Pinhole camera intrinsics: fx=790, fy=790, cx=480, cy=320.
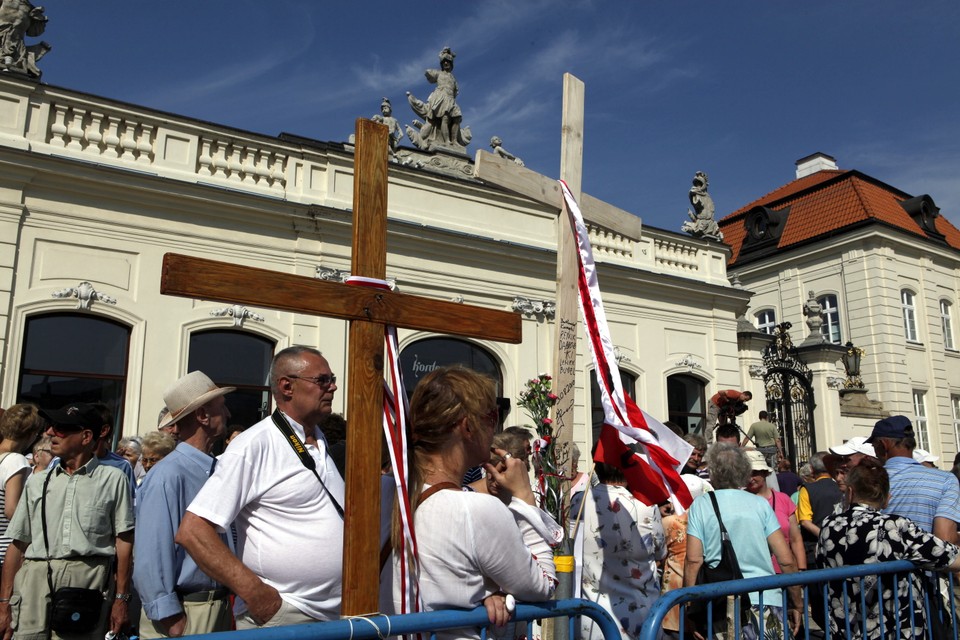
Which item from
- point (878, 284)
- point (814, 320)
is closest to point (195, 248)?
point (814, 320)

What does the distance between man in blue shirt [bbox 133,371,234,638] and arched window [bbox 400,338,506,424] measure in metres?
8.24

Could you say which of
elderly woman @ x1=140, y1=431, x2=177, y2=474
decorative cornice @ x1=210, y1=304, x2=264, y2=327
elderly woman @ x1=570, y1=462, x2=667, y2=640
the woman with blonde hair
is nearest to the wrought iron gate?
decorative cornice @ x1=210, y1=304, x2=264, y2=327

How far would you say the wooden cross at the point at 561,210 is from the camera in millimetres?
3801

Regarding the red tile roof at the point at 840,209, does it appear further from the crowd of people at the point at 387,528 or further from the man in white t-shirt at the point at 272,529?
the man in white t-shirt at the point at 272,529

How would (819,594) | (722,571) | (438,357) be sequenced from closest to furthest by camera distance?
(819,594) → (722,571) → (438,357)

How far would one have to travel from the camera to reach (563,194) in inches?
162

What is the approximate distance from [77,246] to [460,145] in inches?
257

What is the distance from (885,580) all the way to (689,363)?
11.5 metres

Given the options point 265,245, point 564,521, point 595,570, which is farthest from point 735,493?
point 265,245

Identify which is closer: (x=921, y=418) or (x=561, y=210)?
(x=561, y=210)

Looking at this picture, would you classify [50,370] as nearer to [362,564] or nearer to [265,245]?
[265,245]

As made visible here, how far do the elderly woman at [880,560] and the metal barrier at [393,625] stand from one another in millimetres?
2000

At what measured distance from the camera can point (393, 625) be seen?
214 cm

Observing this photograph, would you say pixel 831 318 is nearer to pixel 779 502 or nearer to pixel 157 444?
pixel 779 502
